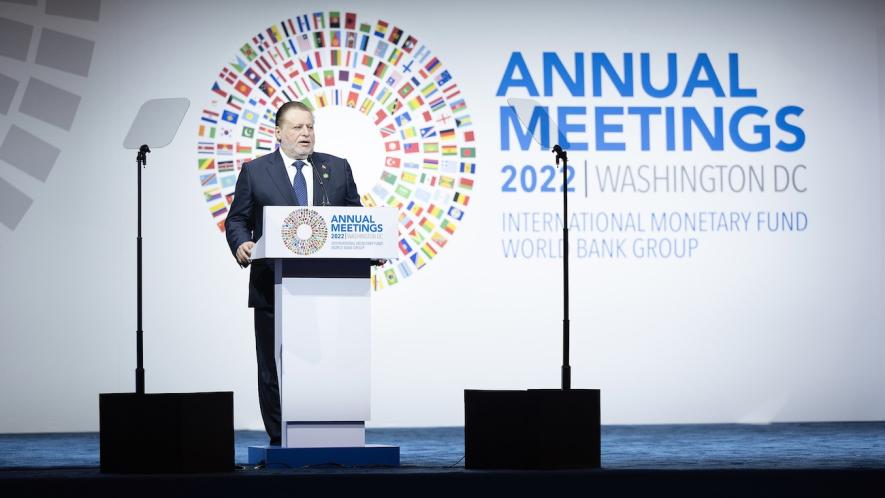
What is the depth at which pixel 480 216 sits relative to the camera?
23.7 feet

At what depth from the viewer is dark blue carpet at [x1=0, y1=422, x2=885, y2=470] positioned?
466 cm

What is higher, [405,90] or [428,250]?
[405,90]

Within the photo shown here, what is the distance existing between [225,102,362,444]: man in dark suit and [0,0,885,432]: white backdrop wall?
2162 mm

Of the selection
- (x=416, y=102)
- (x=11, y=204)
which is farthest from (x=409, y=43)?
(x=11, y=204)

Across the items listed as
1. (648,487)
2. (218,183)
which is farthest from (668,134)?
(648,487)

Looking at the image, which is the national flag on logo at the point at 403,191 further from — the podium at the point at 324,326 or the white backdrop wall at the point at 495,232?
the podium at the point at 324,326

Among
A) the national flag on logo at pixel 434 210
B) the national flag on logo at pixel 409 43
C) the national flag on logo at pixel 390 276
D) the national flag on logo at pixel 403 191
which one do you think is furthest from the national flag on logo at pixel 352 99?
the national flag on logo at pixel 390 276

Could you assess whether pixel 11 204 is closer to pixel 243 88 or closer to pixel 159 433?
pixel 243 88

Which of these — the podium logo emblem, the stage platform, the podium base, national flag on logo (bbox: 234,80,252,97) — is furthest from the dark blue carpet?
national flag on logo (bbox: 234,80,252,97)

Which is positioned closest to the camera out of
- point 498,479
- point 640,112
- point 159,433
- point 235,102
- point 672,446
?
point 498,479

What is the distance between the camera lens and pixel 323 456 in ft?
14.2

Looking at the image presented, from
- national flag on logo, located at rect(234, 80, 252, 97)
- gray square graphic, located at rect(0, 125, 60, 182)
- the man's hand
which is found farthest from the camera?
national flag on logo, located at rect(234, 80, 252, 97)

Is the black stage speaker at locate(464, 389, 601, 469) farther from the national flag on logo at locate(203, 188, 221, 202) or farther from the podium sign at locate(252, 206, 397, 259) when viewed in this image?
the national flag on logo at locate(203, 188, 221, 202)

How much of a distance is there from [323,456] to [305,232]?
0.77 metres
